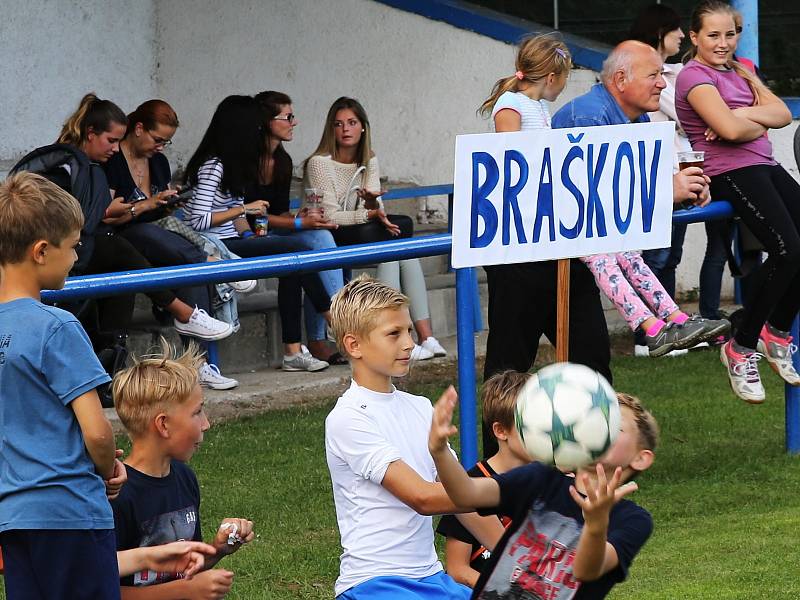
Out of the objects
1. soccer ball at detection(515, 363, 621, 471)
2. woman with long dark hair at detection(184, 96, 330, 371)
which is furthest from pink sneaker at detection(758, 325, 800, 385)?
soccer ball at detection(515, 363, 621, 471)

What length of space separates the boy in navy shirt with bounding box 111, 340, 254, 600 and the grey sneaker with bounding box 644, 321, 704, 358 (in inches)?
105

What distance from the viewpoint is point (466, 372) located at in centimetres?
510

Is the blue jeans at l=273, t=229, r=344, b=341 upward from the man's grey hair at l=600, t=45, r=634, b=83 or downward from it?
downward

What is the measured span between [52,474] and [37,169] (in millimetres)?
3829

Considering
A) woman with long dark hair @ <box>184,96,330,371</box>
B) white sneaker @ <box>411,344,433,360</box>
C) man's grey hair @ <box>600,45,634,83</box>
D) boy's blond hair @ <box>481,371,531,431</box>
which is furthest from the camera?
white sneaker @ <box>411,344,433,360</box>

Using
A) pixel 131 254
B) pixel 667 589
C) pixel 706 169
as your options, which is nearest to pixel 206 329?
pixel 131 254

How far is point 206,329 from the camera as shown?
7.86 meters

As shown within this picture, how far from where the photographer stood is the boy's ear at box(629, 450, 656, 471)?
3.17 m

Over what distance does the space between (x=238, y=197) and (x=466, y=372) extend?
3776mm

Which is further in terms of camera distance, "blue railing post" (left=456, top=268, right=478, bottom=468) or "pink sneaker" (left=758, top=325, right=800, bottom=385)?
"pink sneaker" (left=758, top=325, right=800, bottom=385)

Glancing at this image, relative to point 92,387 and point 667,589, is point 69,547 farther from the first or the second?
point 667,589

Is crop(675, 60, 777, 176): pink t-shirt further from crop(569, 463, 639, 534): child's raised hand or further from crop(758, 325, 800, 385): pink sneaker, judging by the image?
crop(569, 463, 639, 534): child's raised hand

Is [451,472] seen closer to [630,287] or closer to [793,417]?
[630,287]

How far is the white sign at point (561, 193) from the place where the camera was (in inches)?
187
